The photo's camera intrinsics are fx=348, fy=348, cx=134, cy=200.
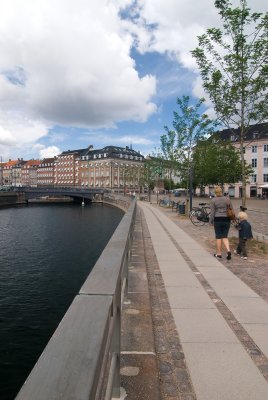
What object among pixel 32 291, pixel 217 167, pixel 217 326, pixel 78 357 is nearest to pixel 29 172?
pixel 217 167

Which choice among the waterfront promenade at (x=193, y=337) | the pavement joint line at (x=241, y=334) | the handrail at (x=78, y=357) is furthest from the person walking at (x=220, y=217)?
the handrail at (x=78, y=357)

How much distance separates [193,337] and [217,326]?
54 centimetres

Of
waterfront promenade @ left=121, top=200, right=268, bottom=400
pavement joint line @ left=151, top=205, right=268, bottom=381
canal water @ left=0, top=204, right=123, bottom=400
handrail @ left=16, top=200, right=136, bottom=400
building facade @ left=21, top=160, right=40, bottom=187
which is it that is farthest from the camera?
building facade @ left=21, top=160, right=40, bottom=187

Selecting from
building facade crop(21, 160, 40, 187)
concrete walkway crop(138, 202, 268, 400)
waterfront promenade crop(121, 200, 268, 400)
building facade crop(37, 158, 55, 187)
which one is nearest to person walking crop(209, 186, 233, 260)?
concrete walkway crop(138, 202, 268, 400)

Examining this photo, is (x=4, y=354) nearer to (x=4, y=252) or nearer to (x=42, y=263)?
(x=42, y=263)

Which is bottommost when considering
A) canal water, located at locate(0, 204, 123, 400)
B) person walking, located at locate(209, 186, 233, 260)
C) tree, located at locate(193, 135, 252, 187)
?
canal water, located at locate(0, 204, 123, 400)

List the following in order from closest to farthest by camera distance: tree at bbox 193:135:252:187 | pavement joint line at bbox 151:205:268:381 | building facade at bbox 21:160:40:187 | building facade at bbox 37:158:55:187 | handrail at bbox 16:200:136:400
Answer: handrail at bbox 16:200:136:400, pavement joint line at bbox 151:205:268:381, tree at bbox 193:135:252:187, building facade at bbox 37:158:55:187, building facade at bbox 21:160:40:187

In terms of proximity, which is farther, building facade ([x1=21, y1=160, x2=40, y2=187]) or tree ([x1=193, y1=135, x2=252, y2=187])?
building facade ([x1=21, y1=160, x2=40, y2=187])

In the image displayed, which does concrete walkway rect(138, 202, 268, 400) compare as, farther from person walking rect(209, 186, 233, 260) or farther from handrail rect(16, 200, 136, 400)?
handrail rect(16, 200, 136, 400)

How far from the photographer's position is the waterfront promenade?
126 inches

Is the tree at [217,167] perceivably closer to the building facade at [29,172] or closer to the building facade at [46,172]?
the building facade at [46,172]

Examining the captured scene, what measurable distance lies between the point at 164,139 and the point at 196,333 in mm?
36361

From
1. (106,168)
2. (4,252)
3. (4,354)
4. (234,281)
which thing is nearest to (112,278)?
(234,281)

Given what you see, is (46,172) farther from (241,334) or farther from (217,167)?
(241,334)
